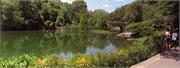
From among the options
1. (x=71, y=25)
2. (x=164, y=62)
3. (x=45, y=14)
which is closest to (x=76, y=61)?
(x=164, y=62)

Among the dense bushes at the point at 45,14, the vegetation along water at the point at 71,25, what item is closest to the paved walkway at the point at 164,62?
the vegetation along water at the point at 71,25

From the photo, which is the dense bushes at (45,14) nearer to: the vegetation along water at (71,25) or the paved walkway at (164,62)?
the vegetation along water at (71,25)

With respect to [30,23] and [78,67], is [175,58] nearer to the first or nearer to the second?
[78,67]

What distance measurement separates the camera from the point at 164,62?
931 centimetres

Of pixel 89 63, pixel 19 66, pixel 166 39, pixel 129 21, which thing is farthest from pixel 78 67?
pixel 129 21

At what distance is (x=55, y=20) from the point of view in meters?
36.7

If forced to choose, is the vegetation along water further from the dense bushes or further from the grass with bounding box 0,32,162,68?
the grass with bounding box 0,32,162,68

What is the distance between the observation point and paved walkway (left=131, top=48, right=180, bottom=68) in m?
8.69

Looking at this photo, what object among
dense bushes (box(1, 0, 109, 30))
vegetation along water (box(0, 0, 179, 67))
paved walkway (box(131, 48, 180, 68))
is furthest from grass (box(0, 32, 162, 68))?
dense bushes (box(1, 0, 109, 30))

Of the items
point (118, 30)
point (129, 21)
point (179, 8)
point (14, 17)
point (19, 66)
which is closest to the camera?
point (19, 66)

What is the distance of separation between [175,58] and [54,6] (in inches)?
1120

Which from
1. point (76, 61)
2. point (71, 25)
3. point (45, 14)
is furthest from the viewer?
point (45, 14)

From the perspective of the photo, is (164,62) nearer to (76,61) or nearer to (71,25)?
(76,61)

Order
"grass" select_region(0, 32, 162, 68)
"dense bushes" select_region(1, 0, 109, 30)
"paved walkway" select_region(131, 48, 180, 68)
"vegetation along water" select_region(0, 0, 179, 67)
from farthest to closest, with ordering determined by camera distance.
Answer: "dense bushes" select_region(1, 0, 109, 30), "vegetation along water" select_region(0, 0, 179, 67), "paved walkway" select_region(131, 48, 180, 68), "grass" select_region(0, 32, 162, 68)
